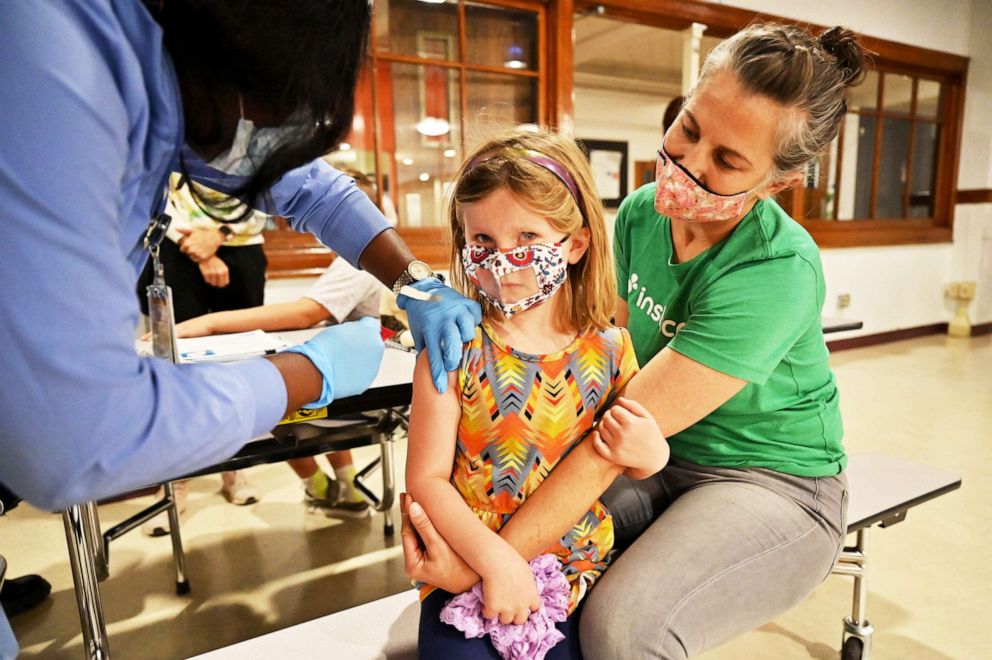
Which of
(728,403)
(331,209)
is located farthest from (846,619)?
(331,209)

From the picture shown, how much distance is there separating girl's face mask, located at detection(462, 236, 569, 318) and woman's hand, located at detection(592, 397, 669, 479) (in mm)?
224

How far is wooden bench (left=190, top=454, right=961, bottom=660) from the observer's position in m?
1.03

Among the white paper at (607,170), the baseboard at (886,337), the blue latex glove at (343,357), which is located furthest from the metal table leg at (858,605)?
the white paper at (607,170)

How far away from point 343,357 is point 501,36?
11.3 ft

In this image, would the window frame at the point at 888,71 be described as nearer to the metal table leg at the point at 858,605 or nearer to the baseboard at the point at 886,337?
the baseboard at the point at 886,337

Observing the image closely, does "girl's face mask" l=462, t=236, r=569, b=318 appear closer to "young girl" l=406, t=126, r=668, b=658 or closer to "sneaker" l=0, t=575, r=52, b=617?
"young girl" l=406, t=126, r=668, b=658

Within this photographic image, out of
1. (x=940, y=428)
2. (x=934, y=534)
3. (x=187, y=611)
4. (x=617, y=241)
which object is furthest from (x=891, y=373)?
(x=187, y=611)

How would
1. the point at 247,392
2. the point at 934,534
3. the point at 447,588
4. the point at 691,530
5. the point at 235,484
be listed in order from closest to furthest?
1. the point at 247,392
2. the point at 447,588
3. the point at 691,530
4. the point at 934,534
5. the point at 235,484

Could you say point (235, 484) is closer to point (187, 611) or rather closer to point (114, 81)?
point (187, 611)

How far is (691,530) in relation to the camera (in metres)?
1.05

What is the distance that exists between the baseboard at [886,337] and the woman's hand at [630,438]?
458 centimetres

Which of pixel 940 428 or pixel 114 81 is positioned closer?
pixel 114 81

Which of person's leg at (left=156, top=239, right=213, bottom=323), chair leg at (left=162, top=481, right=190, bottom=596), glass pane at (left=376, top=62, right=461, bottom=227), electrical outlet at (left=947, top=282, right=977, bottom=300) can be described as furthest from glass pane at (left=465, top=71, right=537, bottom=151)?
electrical outlet at (left=947, top=282, right=977, bottom=300)

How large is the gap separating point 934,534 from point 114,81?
273 centimetres
